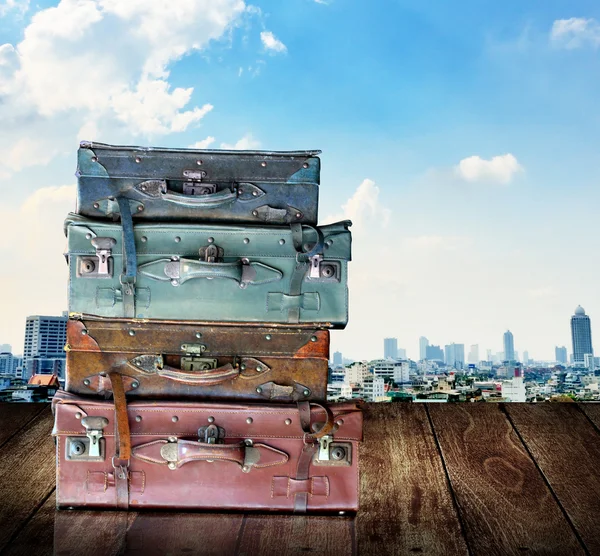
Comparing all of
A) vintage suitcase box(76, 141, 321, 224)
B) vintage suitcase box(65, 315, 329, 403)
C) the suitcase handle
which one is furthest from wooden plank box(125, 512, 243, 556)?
vintage suitcase box(76, 141, 321, 224)

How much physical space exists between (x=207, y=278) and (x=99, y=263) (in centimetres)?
29

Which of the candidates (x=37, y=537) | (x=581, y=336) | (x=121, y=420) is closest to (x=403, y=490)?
(x=121, y=420)

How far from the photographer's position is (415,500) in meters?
2.08

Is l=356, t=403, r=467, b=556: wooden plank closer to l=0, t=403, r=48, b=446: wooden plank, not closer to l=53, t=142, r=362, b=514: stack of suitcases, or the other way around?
l=53, t=142, r=362, b=514: stack of suitcases

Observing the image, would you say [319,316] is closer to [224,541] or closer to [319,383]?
[319,383]

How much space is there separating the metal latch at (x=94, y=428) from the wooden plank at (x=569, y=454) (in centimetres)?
124

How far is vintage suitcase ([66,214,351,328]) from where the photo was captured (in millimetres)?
1932

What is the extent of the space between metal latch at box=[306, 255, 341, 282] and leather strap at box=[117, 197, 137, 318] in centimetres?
46

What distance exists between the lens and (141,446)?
75.9 inches

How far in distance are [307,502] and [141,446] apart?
1.51ft

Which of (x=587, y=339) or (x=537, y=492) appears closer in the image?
(x=537, y=492)

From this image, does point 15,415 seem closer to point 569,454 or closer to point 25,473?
point 25,473

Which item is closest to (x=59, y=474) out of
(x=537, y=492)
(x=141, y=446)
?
(x=141, y=446)

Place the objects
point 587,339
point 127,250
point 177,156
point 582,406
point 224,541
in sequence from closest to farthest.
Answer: point 224,541
point 127,250
point 177,156
point 582,406
point 587,339
